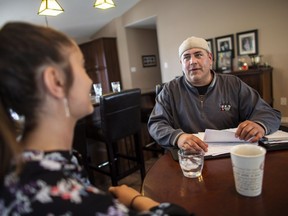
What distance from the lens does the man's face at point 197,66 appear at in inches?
57.9

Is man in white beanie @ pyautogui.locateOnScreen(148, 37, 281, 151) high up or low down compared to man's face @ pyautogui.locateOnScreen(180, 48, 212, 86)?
down

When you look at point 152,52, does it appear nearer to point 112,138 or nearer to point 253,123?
point 112,138

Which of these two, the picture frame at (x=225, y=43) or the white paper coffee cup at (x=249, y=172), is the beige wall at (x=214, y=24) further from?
the white paper coffee cup at (x=249, y=172)

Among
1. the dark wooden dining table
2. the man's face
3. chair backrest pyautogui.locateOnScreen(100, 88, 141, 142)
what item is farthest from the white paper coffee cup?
chair backrest pyautogui.locateOnScreen(100, 88, 141, 142)

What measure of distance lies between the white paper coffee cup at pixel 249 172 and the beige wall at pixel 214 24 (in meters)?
3.66

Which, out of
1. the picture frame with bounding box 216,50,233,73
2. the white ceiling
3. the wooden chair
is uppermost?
the white ceiling

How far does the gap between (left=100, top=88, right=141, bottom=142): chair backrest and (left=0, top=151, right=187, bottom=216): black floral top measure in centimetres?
137

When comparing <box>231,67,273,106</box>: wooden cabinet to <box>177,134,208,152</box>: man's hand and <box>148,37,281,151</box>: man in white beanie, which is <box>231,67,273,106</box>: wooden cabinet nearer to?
<box>148,37,281,151</box>: man in white beanie

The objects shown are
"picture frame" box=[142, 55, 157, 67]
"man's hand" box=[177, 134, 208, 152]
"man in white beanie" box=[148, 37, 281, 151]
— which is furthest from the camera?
"picture frame" box=[142, 55, 157, 67]

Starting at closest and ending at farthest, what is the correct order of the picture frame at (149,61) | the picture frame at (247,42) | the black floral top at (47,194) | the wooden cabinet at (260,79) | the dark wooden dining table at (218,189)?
the black floral top at (47,194) → the dark wooden dining table at (218,189) → the wooden cabinet at (260,79) → the picture frame at (247,42) → the picture frame at (149,61)

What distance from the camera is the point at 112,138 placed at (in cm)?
198

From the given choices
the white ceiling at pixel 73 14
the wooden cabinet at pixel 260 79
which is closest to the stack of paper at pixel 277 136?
the wooden cabinet at pixel 260 79

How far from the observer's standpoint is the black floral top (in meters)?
0.43

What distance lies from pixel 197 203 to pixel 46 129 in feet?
1.47
